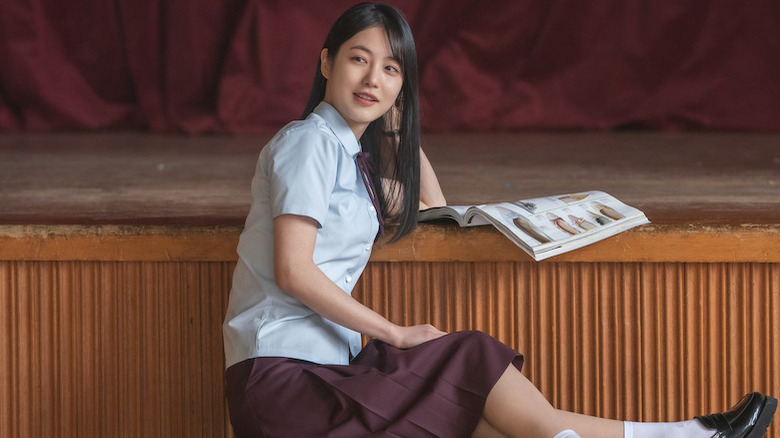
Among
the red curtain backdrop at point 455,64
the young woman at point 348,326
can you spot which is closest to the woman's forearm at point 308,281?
the young woman at point 348,326

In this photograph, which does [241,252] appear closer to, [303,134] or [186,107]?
[303,134]

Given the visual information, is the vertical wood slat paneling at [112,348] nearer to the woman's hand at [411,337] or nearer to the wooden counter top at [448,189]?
the wooden counter top at [448,189]

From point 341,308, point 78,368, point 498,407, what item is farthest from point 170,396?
point 498,407

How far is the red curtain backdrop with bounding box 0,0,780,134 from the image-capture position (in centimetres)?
304

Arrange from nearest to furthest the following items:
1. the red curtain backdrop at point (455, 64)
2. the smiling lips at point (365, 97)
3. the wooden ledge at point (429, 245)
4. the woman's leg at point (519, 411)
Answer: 1. the woman's leg at point (519, 411)
2. the smiling lips at point (365, 97)
3. the wooden ledge at point (429, 245)
4. the red curtain backdrop at point (455, 64)

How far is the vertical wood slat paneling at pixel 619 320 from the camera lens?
1177mm

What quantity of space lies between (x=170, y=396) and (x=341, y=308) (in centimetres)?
39

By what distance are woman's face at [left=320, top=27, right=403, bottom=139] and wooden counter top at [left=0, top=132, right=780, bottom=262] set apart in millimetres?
194

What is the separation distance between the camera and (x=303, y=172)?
Answer: 0.98 m

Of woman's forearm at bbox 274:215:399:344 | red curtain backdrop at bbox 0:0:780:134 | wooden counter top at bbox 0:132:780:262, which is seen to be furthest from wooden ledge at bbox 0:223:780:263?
red curtain backdrop at bbox 0:0:780:134

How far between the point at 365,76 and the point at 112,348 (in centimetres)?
50

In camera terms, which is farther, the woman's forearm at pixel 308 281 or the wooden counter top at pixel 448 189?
the wooden counter top at pixel 448 189

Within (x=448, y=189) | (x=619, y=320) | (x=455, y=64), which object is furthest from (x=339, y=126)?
(x=455, y=64)

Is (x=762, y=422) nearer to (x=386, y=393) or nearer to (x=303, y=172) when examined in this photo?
(x=386, y=393)
